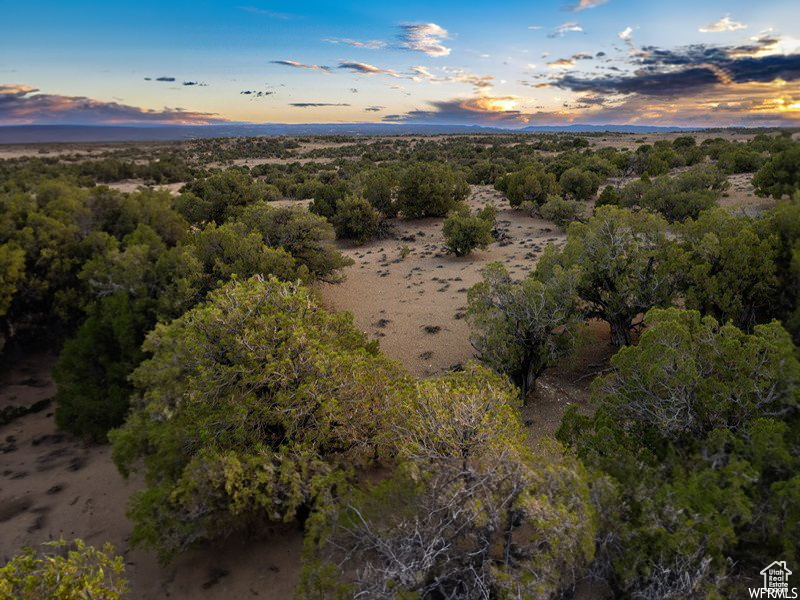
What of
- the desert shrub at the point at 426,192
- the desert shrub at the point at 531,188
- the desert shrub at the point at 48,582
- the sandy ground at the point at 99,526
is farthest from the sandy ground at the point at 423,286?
the desert shrub at the point at 48,582

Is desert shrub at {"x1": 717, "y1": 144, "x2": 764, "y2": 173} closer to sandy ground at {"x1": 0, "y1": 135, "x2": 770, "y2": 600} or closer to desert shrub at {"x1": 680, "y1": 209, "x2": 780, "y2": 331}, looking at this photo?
sandy ground at {"x1": 0, "y1": 135, "x2": 770, "y2": 600}

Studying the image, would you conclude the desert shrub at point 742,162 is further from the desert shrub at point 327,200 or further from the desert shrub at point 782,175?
the desert shrub at point 327,200

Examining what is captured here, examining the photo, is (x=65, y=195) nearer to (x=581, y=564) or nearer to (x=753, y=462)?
(x=581, y=564)

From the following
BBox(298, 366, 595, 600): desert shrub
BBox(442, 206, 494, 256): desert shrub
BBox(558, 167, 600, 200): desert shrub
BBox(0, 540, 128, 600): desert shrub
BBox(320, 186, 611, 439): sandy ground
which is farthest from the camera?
BBox(558, 167, 600, 200): desert shrub

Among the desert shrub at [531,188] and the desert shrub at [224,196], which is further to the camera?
the desert shrub at [531,188]

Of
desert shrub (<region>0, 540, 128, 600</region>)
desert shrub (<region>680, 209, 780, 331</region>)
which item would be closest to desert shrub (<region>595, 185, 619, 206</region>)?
desert shrub (<region>680, 209, 780, 331</region>)

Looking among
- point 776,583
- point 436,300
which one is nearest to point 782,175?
point 436,300
